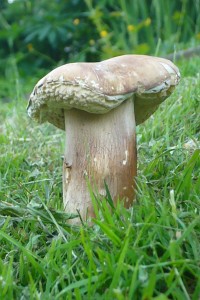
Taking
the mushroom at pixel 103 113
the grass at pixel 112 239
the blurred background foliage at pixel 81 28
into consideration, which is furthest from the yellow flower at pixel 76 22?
the mushroom at pixel 103 113

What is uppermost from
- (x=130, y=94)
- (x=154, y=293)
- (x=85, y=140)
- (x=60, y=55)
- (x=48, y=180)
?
(x=60, y=55)

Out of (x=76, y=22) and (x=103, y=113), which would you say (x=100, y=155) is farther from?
(x=76, y=22)

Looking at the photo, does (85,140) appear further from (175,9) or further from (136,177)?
(175,9)

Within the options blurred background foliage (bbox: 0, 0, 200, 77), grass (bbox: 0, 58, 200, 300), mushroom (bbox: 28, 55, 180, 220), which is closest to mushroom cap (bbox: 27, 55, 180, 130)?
mushroom (bbox: 28, 55, 180, 220)

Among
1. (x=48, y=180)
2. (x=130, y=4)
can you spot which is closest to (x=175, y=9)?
(x=130, y=4)

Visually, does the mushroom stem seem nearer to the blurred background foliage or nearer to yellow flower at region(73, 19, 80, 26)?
the blurred background foliage

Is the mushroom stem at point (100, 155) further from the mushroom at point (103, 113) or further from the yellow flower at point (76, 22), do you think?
the yellow flower at point (76, 22)

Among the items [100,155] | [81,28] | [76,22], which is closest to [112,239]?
[100,155]
